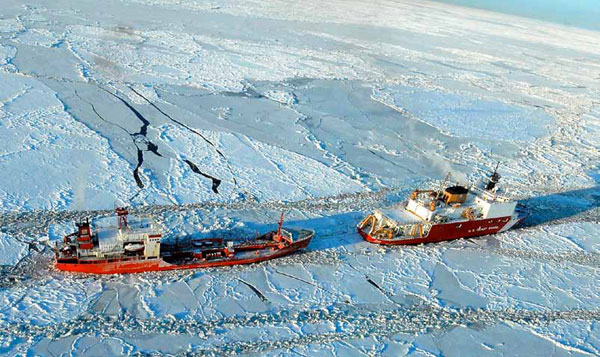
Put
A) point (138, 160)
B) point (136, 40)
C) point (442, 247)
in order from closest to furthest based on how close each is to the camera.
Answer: point (442, 247), point (138, 160), point (136, 40)

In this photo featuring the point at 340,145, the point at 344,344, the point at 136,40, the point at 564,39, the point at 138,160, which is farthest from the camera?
the point at 564,39

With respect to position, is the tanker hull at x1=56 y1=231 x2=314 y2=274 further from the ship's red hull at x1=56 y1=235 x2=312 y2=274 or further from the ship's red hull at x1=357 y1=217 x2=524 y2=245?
the ship's red hull at x1=357 y1=217 x2=524 y2=245

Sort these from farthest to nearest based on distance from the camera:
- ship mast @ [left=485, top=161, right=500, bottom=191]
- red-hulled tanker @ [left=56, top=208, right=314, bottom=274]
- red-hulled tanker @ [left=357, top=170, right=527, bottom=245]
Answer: ship mast @ [left=485, top=161, right=500, bottom=191] → red-hulled tanker @ [left=357, top=170, right=527, bottom=245] → red-hulled tanker @ [left=56, top=208, right=314, bottom=274]

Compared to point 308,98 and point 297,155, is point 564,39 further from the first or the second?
point 297,155

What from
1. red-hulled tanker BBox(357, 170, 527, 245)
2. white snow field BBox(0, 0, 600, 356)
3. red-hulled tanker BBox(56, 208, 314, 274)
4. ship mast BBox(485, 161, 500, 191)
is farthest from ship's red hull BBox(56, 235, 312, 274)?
ship mast BBox(485, 161, 500, 191)

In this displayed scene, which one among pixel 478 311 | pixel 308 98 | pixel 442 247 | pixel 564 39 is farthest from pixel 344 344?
pixel 564 39

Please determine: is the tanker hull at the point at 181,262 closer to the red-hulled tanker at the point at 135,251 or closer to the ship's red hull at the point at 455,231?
the red-hulled tanker at the point at 135,251

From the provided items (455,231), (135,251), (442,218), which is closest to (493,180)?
(455,231)
